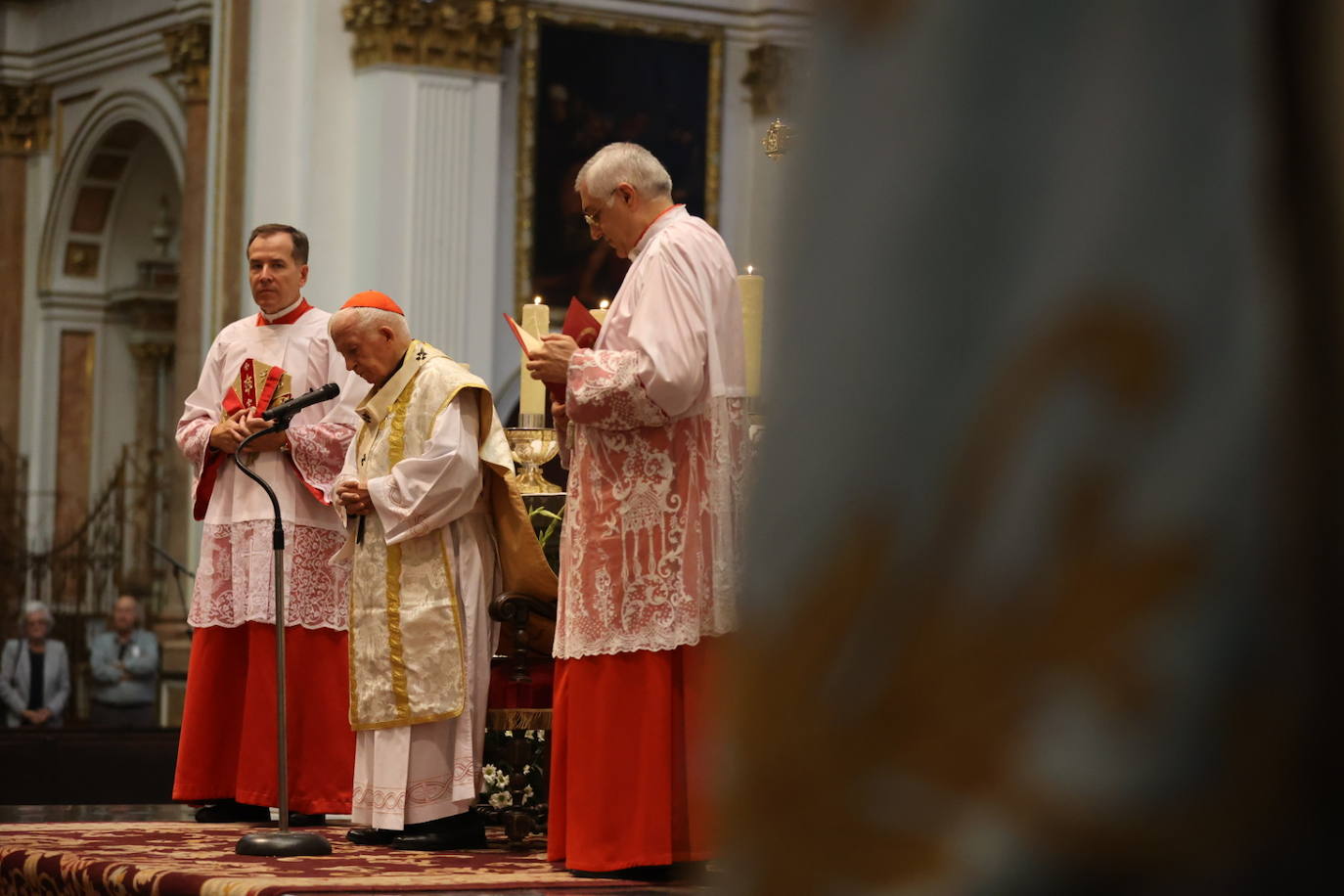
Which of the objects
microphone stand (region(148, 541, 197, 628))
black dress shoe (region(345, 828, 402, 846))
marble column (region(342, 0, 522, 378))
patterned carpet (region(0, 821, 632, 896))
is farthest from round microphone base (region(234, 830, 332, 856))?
marble column (region(342, 0, 522, 378))

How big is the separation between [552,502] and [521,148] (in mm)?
8798

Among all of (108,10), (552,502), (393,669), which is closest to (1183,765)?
(393,669)

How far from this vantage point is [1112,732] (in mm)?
438

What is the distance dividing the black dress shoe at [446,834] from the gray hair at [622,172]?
6.33 ft

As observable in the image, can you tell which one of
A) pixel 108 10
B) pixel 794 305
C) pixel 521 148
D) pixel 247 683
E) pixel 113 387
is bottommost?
pixel 247 683

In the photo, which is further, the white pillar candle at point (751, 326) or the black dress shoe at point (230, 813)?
the black dress shoe at point (230, 813)

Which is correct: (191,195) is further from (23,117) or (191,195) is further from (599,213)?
(599,213)

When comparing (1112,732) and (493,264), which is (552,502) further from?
(493,264)

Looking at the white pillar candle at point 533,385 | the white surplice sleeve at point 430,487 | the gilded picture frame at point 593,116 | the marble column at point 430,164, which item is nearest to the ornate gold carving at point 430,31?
the marble column at point 430,164

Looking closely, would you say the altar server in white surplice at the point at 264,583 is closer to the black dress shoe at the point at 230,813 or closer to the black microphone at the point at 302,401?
the black dress shoe at the point at 230,813

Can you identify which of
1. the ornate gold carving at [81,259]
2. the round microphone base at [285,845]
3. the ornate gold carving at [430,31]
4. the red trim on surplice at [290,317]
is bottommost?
the round microphone base at [285,845]

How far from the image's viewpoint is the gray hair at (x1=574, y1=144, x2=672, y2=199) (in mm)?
4930

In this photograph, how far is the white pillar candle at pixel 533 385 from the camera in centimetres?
598

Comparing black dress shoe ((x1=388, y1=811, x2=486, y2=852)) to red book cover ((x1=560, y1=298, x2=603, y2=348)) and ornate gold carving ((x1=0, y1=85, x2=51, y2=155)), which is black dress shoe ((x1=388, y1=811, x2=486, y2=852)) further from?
ornate gold carving ((x1=0, y1=85, x2=51, y2=155))
